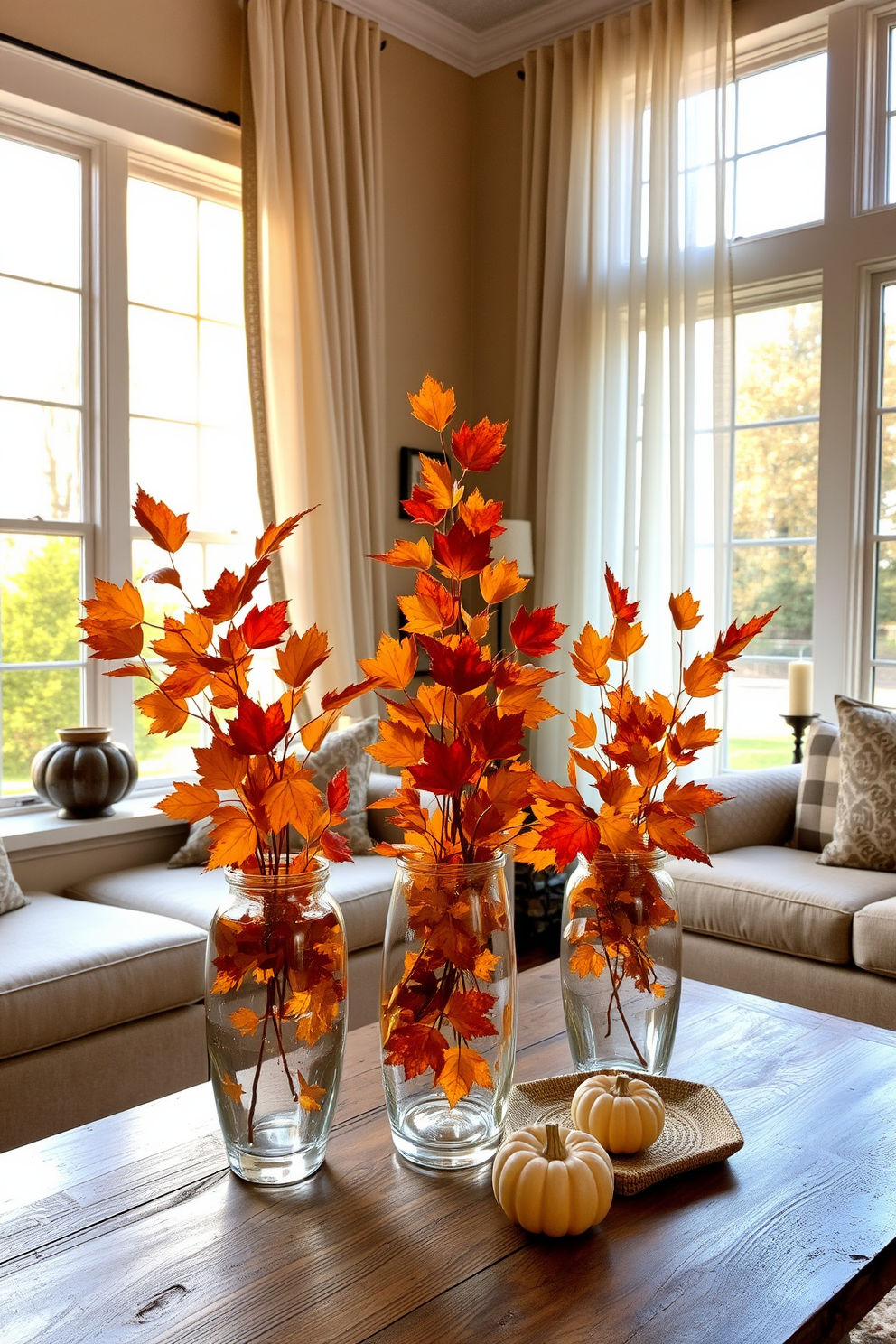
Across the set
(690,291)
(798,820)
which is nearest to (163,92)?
(690,291)

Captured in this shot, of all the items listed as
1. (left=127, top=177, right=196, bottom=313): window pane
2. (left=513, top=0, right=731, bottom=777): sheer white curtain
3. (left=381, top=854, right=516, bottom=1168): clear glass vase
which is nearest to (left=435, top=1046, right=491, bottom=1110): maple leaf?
(left=381, top=854, right=516, bottom=1168): clear glass vase

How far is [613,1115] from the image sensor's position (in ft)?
3.91

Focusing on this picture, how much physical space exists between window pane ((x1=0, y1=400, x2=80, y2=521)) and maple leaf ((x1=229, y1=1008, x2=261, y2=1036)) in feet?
9.06

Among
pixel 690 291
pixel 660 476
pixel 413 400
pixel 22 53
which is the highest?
pixel 22 53

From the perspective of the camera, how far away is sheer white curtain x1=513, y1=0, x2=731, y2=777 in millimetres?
3990

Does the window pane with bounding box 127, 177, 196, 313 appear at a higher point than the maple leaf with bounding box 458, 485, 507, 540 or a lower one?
higher

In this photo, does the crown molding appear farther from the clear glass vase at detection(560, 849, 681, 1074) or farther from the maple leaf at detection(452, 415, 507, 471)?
the clear glass vase at detection(560, 849, 681, 1074)

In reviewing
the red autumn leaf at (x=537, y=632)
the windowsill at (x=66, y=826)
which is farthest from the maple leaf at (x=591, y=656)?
the windowsill at (x=66, y=826)

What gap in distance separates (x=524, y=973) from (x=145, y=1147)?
832 millimetres

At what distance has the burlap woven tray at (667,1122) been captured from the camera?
1.17 metres

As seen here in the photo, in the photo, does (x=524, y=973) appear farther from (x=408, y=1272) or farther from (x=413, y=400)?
(x=413, y=400)

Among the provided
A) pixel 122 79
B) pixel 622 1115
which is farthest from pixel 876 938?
pixel 122 79

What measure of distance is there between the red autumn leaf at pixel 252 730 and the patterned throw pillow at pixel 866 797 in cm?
252

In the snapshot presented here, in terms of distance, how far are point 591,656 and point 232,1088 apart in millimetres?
585
